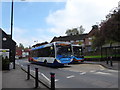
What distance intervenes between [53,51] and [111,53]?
12.9m

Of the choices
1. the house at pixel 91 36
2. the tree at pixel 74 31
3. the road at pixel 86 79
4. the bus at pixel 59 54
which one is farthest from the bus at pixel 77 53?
the tree at pixel 74 31

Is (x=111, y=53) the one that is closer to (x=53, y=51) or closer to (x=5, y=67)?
(x=53, y=51)

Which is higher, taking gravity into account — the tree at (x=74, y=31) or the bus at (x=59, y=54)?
the tree at (x=74, y=31)

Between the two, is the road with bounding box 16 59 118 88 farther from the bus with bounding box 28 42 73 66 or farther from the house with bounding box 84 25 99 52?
the house with bounding box 84 25 99 52

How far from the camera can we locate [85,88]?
6.56 m

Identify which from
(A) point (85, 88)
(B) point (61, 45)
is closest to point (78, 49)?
(B) point (61, 45)

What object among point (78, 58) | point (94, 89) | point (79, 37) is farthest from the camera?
point (79, 37)

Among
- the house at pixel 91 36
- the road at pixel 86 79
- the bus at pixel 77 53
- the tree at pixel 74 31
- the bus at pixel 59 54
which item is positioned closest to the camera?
the road at pixel 86 79

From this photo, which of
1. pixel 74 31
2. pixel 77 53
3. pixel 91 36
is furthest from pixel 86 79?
pixel 74 31

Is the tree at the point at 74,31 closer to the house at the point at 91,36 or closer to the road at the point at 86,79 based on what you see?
the house at the point at 91,36

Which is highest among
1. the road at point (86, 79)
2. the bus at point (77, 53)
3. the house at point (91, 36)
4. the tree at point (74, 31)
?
the tree at point (74, 31)

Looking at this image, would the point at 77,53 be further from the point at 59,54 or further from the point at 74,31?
the point at 74,31

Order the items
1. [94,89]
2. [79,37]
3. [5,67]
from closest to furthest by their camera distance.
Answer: [94,89] → [5,67] → [79,37]

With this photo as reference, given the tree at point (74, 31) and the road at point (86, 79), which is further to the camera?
the tree at point (74, 31)
